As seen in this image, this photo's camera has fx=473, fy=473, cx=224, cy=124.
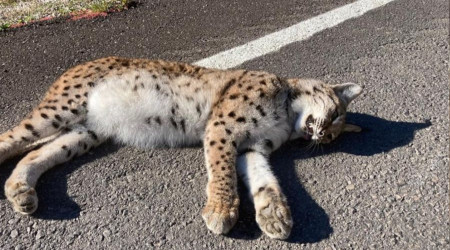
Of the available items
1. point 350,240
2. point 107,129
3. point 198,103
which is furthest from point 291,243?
point 107,129

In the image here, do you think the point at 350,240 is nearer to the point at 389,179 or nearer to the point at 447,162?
the point at 389,179

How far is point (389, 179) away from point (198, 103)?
5.35ft

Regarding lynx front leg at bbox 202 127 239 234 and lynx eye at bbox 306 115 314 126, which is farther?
lynx eye at bbox 306 115 314 126

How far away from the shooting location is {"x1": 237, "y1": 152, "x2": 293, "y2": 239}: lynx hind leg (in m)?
3.04

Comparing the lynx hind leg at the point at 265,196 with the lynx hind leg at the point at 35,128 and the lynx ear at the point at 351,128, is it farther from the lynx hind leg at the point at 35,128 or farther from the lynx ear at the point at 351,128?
the lynx hind leg at the point at 35,128

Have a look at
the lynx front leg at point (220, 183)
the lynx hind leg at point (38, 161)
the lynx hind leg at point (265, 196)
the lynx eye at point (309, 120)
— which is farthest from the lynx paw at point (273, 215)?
the lynx hind leg at point (38, 161)

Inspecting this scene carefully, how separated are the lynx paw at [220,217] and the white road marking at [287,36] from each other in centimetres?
192

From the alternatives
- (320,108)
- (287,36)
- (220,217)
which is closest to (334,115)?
(320,108)

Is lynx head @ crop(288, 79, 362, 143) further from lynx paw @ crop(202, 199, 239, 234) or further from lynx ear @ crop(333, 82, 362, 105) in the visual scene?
lynx paw @ crop(202, 199, 239, 234)

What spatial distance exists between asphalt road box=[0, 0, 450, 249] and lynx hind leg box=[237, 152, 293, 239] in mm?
79

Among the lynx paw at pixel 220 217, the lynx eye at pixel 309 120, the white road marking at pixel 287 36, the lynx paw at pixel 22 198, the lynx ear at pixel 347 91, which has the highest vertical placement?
the white road marking at pixel 287 36

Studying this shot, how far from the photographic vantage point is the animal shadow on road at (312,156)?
310 centimetres

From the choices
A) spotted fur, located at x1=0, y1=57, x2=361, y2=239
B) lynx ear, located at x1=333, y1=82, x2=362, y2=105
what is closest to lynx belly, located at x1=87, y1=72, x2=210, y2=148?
spotted fur, located at x1=0, y1=57, x2=361, y2=239

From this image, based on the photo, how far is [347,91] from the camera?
13.9 ft
